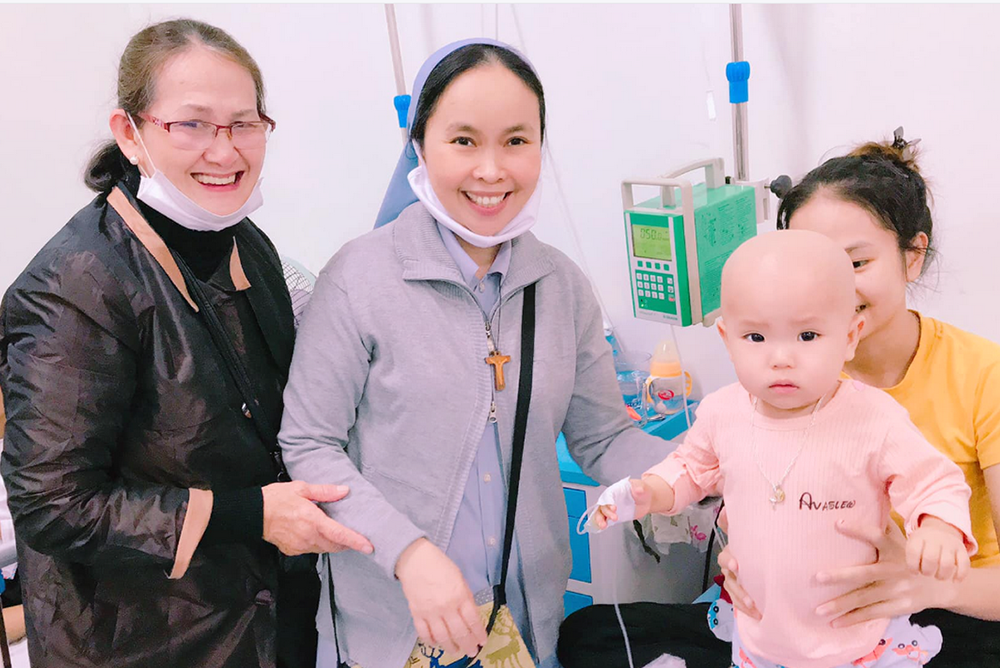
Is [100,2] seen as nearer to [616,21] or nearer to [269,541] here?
[616,21]

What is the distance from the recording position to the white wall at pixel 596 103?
198cm

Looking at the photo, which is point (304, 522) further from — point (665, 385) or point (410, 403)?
point (665, 385)

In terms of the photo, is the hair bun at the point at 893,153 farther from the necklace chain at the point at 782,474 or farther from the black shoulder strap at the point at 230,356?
the black shoulder strap at the point at 230,356

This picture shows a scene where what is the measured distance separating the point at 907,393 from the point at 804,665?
0.47 metres

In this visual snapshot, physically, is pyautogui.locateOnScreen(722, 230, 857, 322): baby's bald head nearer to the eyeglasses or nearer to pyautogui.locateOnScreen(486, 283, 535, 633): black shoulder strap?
pyautogui.locateOnScreen(486, 283, 535, 633): black shoulder strap

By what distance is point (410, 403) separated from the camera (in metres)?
1.37

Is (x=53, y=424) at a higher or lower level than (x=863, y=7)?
lower

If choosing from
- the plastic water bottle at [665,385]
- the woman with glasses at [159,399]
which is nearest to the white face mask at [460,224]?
the woman with glasses at [159,399]

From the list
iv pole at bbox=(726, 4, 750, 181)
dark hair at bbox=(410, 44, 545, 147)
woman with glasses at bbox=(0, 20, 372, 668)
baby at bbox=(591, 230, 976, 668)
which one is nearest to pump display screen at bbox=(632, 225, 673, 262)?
iv pole at bbox=(726, 4, 750, 181)

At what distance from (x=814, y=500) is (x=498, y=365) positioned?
1.70ft

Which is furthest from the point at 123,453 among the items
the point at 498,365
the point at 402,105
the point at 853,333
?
the point at 402,105

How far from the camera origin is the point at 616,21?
2449mm

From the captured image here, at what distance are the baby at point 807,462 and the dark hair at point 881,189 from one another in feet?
0.87

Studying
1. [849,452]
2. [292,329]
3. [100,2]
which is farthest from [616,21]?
[100,2]
